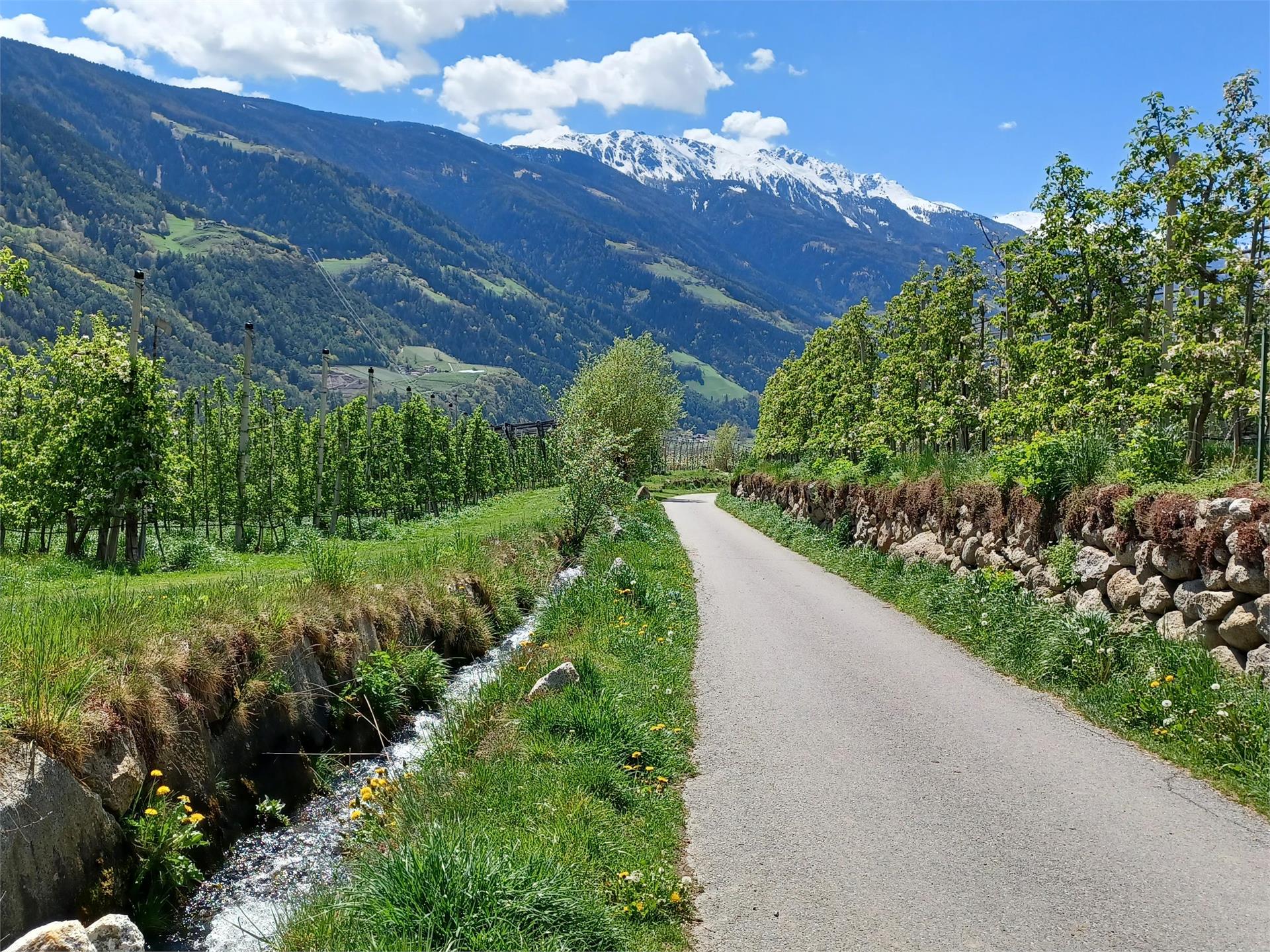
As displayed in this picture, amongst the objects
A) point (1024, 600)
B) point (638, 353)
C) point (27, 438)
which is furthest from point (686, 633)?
point (638, 353)

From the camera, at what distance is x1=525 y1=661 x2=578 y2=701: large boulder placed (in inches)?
314

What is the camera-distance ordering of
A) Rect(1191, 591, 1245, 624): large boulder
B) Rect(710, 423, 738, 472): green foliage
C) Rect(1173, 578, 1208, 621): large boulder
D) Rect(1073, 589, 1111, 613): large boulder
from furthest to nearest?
1. Rect(710, 423, 738, 472): green foliage
2. Rect(1073, 589, 1111, 613): large boulder
3. Rect(1173, 578, 1208, 621): large boulder
4. Rect(1191, 591, 1245, 624): large boulder

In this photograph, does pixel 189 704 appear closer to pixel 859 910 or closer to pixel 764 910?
pixel 764 910

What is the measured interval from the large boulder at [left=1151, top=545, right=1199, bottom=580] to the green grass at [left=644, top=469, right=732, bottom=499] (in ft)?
214

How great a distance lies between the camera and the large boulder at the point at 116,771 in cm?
524

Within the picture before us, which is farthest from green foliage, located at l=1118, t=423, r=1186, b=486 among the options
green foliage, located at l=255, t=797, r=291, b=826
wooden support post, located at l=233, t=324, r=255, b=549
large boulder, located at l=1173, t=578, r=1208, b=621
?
wooden support post, located at l=233, t=324, r=255, b=549

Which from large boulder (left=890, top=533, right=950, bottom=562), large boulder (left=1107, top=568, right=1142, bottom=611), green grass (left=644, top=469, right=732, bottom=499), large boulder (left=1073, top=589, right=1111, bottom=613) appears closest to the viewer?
large boulder (left=1107, top=568, right=1142, bottom=611)

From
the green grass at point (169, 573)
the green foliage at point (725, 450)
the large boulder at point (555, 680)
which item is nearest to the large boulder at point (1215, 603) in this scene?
the large boulder at point (555, 680)

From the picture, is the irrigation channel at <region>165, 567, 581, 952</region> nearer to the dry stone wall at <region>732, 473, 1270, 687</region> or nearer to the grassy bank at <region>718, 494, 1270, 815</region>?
the grassy bank at <region>718, 494, 1270, 815</region>

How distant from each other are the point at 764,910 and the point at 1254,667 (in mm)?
5202

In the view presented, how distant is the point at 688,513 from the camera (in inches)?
1682

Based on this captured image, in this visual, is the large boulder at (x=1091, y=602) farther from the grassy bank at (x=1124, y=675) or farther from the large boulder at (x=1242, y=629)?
the large boulder at (x=1242, y=629)

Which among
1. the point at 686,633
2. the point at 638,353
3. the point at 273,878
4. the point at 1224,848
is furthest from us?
the point at 638,353

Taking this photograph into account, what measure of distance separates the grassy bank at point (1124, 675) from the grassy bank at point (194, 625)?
764cm
